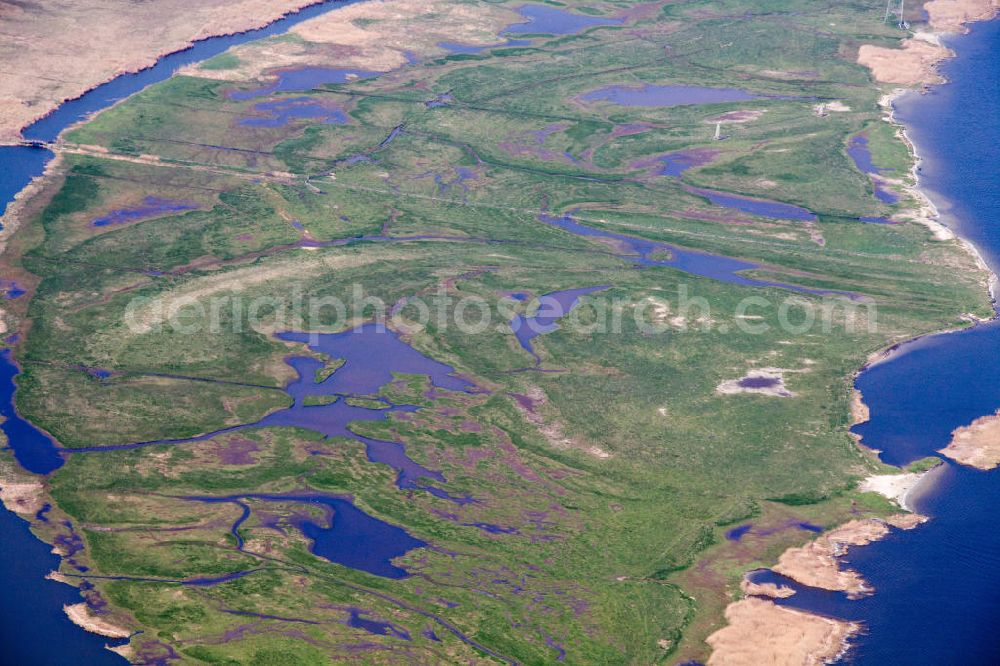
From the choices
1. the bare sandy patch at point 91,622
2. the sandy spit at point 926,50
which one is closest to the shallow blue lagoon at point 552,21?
the sandy spit at point 926,50

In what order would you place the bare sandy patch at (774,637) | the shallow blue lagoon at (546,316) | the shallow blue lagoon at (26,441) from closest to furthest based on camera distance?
the bare sandy patch at (774,637)
the shallow blue lagoon at (26,441)
the shallow blue lagoon at (546,316)

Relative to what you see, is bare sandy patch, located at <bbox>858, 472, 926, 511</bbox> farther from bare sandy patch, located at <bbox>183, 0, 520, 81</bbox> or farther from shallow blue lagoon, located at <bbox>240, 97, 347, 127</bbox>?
bare sandy patch, located at <bbox>183, 0, 520, 81</bbox>

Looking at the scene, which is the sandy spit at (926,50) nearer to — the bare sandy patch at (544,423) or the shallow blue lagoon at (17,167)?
the bare sandy patch at (544,423)

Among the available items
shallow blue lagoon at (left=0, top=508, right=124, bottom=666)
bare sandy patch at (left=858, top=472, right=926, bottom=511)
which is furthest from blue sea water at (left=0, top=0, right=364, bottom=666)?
bare sandy patch at (left=858, top=472, right=926, bottom=511)

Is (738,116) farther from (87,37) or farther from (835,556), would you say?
(87,37)

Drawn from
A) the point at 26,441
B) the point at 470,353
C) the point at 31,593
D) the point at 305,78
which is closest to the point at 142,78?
the point at 305,78

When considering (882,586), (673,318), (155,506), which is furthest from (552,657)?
(673,318)

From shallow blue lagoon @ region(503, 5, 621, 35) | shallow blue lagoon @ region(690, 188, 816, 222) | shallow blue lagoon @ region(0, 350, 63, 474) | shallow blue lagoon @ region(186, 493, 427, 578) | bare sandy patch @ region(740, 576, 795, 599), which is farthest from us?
shallow blue lagoon @ region(503, 5, 621, 35)

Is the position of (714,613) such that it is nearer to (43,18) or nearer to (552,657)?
(552,657)
